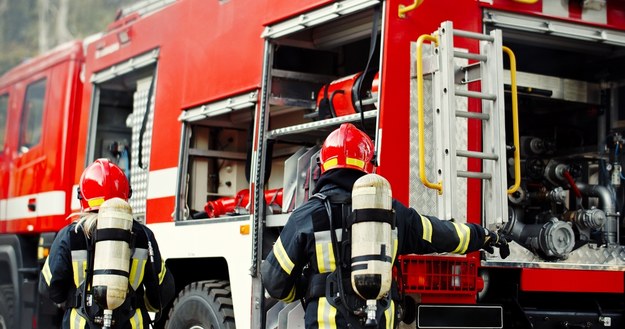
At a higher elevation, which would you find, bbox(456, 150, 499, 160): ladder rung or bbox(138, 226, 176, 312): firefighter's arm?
bbox(456, 150, 499, 160): ladder rung

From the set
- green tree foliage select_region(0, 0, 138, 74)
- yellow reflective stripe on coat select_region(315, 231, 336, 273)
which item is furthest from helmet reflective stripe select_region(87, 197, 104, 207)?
green tree foliage select_region(0, 0, 138, 74)

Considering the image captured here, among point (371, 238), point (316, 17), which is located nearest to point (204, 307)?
point (316, 17)

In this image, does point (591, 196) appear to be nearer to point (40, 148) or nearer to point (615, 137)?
point (615, 137)

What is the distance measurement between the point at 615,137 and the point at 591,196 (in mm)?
451

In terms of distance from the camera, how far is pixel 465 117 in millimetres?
5266

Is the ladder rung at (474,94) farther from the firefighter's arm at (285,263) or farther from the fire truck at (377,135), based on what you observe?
the firefighter's arm at (285,263)

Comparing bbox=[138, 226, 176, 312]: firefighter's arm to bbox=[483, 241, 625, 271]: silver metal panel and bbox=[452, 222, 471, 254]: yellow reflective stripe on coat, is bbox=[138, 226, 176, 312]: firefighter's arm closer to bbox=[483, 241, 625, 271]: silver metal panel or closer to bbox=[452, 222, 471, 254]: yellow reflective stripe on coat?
bbox=[452, 222, 471, 254]: yellow reflective stripe on coat

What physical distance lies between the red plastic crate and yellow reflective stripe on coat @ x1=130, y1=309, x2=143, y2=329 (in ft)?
4.61

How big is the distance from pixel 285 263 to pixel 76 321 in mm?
1278

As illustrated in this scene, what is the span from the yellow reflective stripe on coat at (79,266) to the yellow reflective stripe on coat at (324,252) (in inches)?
53.6

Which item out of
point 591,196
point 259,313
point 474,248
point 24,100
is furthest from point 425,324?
point 24,100

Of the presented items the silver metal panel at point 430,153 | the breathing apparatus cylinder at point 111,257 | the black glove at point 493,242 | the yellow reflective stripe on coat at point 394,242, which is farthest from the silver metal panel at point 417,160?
the breathing apparatus cylinder at point 111,257

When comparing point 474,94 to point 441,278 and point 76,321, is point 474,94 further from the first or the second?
point 76,321

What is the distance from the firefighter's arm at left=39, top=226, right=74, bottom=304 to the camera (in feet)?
17.1
